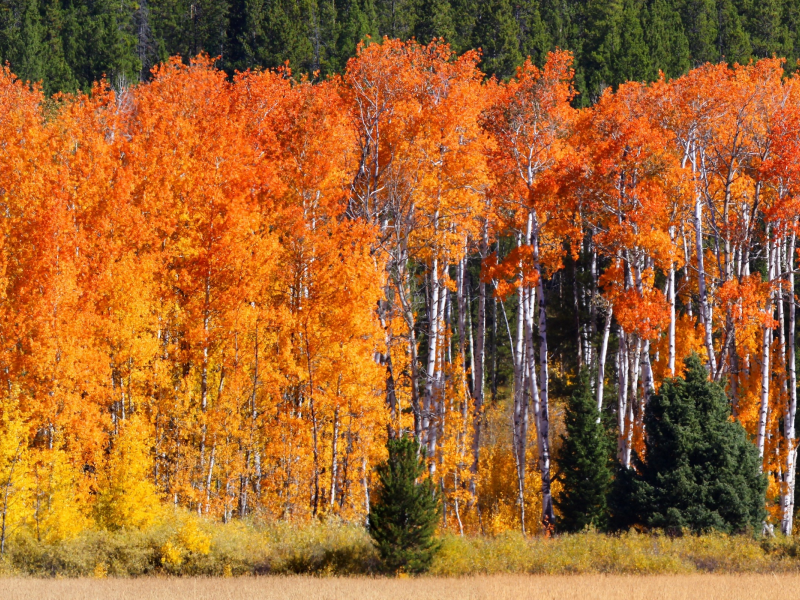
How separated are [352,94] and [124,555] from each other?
1505cm

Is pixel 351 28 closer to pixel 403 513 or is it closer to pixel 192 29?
pixel 192 29

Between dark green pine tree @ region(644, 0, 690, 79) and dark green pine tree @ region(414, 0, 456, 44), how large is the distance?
10.9 m

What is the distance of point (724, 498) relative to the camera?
21.0 m

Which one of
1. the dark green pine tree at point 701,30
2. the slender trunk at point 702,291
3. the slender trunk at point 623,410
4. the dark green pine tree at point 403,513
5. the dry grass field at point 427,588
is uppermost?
the dark green pine tree at point 701,30

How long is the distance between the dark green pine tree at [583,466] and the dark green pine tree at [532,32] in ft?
93.3

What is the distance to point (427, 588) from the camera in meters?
17.1

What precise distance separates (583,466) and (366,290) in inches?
341

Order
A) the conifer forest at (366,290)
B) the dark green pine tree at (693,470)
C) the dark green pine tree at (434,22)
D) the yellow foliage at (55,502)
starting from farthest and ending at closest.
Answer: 1. the dark green pine tree at (434,22)
2. the conifer forest at (366,290)
3. the yellow foliage at (55,502)
4. the dark green pine tree at (693,470)

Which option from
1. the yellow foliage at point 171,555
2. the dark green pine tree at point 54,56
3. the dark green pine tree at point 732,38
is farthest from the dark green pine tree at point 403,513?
the dark green pine tree at point 732,38

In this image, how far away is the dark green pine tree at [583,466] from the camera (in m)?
26.9

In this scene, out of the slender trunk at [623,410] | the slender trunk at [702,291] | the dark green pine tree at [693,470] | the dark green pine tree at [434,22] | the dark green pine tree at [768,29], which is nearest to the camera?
the dark green pine tree at [693,470]

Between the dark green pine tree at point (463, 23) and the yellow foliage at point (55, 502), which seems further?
the dark green pine tree at point (463, 23)

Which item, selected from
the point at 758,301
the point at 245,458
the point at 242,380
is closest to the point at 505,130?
the point at 758,301

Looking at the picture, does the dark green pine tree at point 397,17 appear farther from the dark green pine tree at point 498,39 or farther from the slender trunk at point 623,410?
the slender trunk at point 623,410
